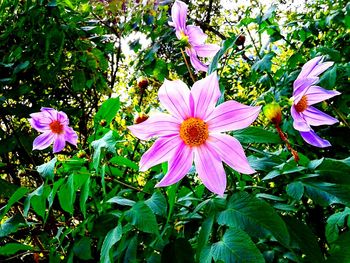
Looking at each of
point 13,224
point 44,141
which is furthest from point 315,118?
point 44,141

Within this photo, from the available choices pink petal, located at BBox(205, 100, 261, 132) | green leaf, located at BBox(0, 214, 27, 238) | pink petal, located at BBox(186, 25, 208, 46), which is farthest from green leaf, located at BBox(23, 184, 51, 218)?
pink petal, located at BBox(186, 25, 208, 46)

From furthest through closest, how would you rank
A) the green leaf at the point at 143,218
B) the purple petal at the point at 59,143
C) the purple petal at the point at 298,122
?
the purple petal at the point at 59,143 → the purple petal at the point at 298,122 → the green leaf at the point at 143,218

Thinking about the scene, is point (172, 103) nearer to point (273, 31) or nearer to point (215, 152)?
point (215, 152)

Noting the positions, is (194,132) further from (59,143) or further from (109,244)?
(59,143)

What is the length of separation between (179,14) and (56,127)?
55 cm

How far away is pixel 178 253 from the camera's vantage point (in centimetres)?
56

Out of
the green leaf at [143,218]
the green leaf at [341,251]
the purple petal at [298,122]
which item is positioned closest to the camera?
the green leaf at [341,251]

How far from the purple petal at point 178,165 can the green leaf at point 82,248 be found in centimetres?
26

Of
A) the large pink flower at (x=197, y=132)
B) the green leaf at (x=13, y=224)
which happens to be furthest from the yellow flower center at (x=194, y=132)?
the green leaf at (x=13, y=224)

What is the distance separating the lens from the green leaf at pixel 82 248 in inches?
28.0

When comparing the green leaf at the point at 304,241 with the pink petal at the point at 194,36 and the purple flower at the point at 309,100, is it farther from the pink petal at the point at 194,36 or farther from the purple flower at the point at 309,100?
the pink petal at the point at 194,36

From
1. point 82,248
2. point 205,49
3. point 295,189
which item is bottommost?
point 82,248

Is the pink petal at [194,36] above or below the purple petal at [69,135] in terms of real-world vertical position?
above

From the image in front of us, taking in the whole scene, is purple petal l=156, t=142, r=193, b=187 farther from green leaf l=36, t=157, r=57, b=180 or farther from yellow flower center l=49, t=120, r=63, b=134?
yellow flower center l=49, t=120, r=63, b=134
